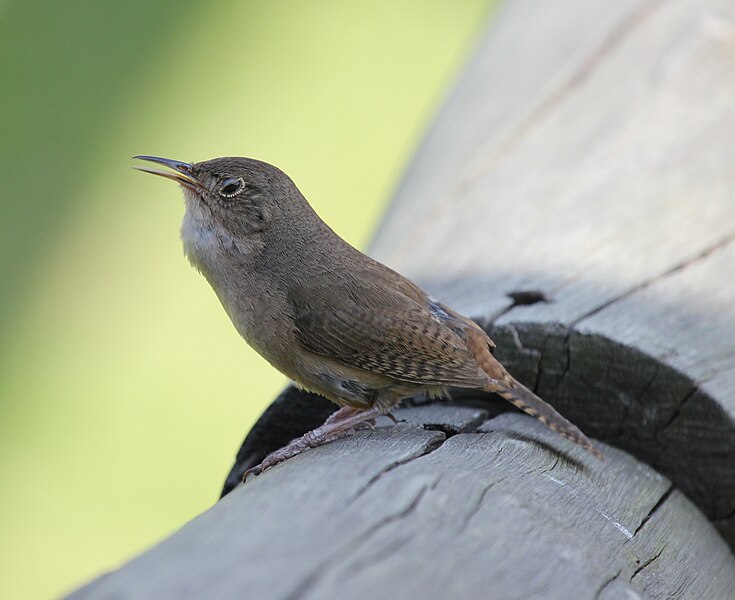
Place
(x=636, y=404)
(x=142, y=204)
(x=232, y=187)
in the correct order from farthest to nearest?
(x=142, y=204) → (x=232, y=187) → (x=636, y=404)

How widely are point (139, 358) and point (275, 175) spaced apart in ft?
12.6

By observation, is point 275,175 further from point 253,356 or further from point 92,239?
point 92,239

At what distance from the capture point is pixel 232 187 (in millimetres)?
2973

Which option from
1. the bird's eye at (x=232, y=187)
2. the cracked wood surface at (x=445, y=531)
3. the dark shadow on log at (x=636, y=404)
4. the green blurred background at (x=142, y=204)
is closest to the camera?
the cracked wood surface at (x=445, y=531)

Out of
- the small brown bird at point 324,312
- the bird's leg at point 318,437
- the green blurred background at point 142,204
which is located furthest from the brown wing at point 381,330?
the green blurred background at point 142,204

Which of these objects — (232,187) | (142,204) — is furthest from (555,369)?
(142,204)

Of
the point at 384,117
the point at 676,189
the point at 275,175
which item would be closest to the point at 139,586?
the point at 275,175

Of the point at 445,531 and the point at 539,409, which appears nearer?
the point at 445,531

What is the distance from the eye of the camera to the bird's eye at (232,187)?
297 centimetres

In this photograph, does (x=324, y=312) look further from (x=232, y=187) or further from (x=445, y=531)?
(x=445, y=531)

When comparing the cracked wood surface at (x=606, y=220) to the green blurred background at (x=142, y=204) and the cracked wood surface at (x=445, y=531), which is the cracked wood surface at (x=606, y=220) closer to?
the cracked wood surface at (x=445, y=531)

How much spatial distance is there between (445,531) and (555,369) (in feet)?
3.14

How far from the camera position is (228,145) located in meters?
7.58

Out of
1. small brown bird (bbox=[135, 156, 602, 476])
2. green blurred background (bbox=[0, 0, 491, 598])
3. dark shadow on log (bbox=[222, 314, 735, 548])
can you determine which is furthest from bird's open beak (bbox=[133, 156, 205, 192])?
green blurred background (bbox=[0, 0, 491, 598])
